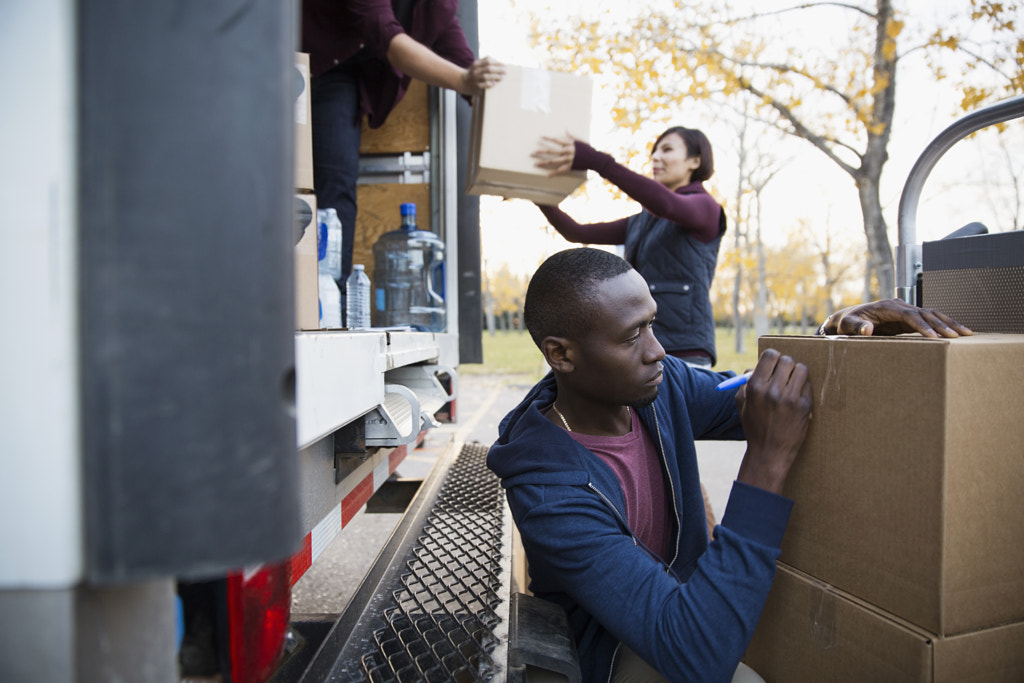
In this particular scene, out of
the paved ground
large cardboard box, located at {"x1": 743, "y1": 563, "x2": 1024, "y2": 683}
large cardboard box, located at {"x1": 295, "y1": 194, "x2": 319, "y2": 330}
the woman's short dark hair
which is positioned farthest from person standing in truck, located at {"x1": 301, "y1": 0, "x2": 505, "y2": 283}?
large cardboard box, located at {"x1": 743, "y1": 563, "x2": 1024, "y2": 683}

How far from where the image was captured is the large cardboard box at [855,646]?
0.96 metres

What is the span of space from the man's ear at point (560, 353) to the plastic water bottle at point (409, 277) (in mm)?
1347

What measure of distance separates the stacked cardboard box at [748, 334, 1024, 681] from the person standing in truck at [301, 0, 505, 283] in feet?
5.21

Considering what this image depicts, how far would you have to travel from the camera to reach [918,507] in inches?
37.8

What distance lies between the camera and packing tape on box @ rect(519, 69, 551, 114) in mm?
2107

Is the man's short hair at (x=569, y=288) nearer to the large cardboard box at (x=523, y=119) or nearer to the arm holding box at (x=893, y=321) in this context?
the arm holding box at (x=893, y=321)

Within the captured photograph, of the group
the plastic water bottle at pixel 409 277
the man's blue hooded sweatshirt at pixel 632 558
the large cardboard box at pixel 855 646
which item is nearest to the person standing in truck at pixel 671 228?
the plastic water bottle at pixel 409 277

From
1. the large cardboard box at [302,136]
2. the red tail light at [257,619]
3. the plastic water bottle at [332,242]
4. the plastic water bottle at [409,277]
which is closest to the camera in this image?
the red tail light at [257,619]

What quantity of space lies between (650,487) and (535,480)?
0.37 metres

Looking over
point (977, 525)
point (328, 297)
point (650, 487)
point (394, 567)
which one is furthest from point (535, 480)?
point (328, 297)

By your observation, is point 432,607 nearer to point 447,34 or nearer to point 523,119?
point 523,119

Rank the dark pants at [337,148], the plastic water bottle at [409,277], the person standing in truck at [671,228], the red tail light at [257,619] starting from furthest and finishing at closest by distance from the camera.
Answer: the plastic water bottle at [409,277] < the dark pants at [337,148] < the person standing in truck at [671,228] < the red tail light at [257,619]

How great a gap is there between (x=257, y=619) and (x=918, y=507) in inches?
37.4

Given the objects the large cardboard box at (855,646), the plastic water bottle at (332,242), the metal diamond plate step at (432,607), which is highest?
the plastic water bottle at (332,242)
